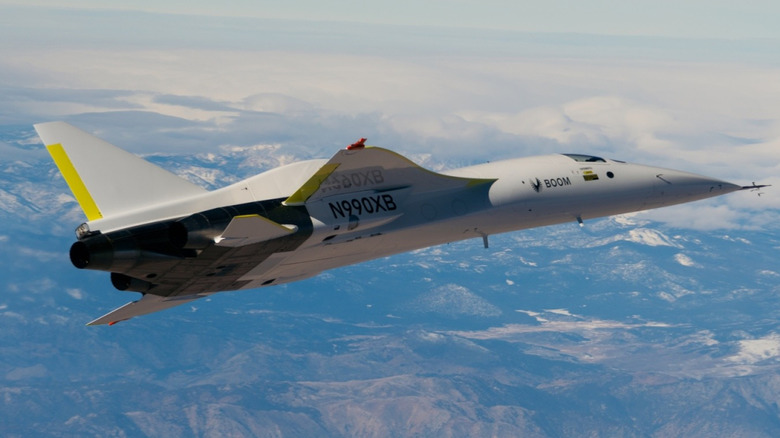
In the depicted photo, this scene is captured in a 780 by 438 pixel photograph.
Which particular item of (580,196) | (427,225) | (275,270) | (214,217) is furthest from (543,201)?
(214,217)

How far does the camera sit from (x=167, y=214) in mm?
28828

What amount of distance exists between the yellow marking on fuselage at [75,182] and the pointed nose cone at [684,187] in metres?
21.2

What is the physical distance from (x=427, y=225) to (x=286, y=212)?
5696 millimetres

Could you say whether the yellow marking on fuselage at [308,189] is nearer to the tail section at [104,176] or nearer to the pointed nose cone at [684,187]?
the tail section at [104,176]

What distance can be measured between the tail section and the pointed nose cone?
18169 millimetres

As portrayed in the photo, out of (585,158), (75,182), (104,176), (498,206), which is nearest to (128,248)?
(104,176)

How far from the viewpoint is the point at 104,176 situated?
29.7m

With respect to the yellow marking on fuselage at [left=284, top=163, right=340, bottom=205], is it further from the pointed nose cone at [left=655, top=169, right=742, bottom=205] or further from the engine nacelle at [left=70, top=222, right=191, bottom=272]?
the pointed nose cone at [left=655, top=169, right=742, bottom=205]

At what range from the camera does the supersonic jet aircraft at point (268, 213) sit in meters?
27.5

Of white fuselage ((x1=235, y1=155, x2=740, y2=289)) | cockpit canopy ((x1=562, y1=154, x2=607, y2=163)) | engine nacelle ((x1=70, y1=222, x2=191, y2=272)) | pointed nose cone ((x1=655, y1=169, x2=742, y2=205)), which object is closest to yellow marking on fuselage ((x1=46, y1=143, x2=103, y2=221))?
engine nacelle ((x1=70, y1=222, x2=191, y2=272))

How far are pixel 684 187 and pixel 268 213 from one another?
17.5m

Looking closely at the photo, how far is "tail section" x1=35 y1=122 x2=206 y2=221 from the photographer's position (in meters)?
29.3

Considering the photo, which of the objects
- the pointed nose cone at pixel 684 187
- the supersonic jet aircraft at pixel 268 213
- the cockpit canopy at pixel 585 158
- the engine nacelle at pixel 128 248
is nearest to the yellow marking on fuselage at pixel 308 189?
the supersonic jet aircraft at pixel 268 213

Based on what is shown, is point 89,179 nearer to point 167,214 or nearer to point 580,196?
point 167,214
